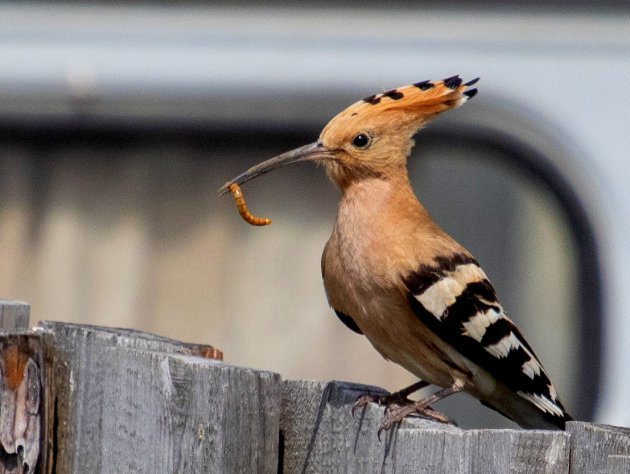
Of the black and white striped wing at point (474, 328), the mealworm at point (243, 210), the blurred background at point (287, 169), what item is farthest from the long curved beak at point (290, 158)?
the blurred background at point (287, 169)

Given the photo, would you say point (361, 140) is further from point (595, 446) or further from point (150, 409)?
point (595, 446)

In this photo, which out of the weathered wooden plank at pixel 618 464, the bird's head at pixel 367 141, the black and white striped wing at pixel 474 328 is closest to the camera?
the weathered wooden plank at pixel 618 464

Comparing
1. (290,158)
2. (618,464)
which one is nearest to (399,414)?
(618,464)

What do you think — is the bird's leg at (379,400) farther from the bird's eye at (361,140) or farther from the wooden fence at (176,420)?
the bird's eye at (361,140)

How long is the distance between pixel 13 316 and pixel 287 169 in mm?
2839

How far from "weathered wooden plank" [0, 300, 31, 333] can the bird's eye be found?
3.92ft

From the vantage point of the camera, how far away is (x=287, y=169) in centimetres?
550

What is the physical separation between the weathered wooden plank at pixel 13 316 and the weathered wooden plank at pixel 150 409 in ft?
0.61

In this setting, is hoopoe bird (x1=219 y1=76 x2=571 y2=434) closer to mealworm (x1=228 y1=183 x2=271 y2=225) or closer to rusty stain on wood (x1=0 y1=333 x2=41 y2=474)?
mealworm (x1=228 y1=183 x2=271 y2=225)

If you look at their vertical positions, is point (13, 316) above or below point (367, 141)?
below

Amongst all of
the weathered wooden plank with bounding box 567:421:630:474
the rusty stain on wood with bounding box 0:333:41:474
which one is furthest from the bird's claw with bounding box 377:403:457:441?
the rusty stain on wood with bounding box 0:333:41:474

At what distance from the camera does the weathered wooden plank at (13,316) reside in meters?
2.74

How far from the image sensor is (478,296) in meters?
3.43

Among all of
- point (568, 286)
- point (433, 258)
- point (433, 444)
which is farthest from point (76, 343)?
point (568, 286)
